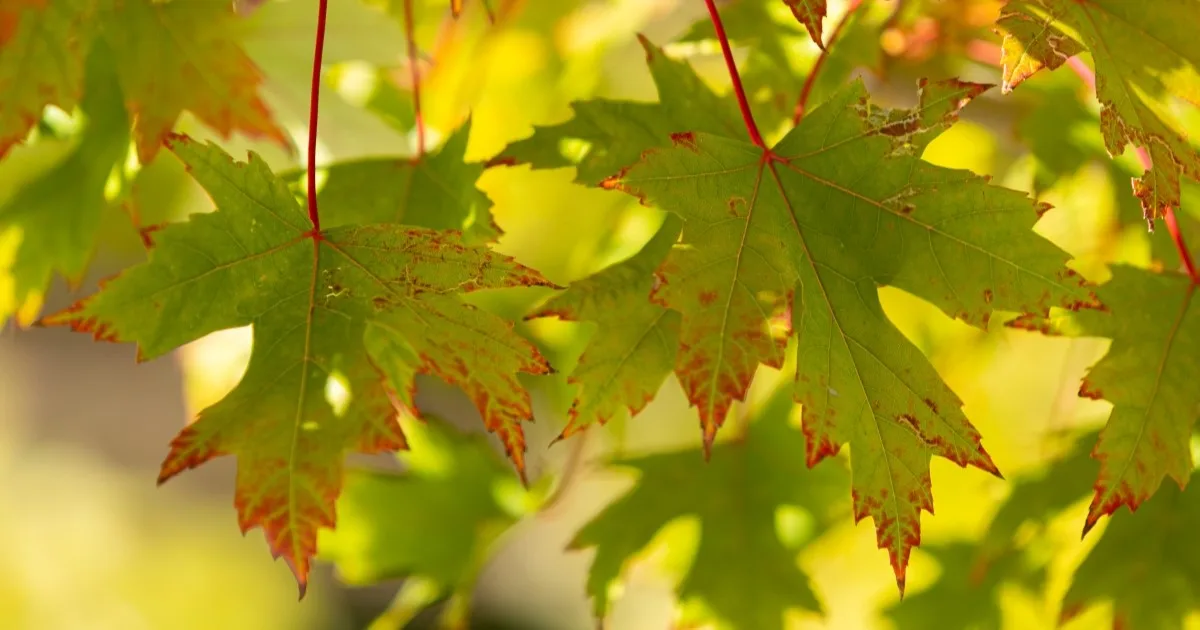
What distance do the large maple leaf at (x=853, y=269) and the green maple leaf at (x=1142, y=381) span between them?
0.11 meters

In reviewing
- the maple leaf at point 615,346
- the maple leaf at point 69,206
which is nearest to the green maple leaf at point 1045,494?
the maple leaf at point 615,346

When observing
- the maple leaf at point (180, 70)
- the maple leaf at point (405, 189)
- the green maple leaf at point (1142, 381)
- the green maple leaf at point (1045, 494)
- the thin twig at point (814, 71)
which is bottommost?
the green maple leaf at point (1045, 494)

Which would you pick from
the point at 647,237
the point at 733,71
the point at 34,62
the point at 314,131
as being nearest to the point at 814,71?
the point at 733,71

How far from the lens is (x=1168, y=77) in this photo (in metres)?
0.67

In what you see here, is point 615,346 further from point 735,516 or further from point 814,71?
point 735,516

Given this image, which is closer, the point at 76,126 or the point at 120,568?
the point at 76,126

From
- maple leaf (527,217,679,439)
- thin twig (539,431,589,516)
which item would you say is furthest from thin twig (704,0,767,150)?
thin twig (539,431,589,516)

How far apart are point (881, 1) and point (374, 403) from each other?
64 centimetres

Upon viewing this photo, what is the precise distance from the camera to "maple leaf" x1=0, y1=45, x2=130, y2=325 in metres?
0.93

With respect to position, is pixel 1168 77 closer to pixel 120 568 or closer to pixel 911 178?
pixel 911 178

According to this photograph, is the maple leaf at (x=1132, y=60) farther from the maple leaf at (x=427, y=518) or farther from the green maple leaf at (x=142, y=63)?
the maple leaf at (x=427, y=518)

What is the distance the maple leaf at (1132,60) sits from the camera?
0.60 meters

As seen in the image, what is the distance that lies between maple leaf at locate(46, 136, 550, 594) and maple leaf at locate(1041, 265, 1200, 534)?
41 cm

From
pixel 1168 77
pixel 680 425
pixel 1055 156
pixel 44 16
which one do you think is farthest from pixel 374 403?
pixel 680 425
